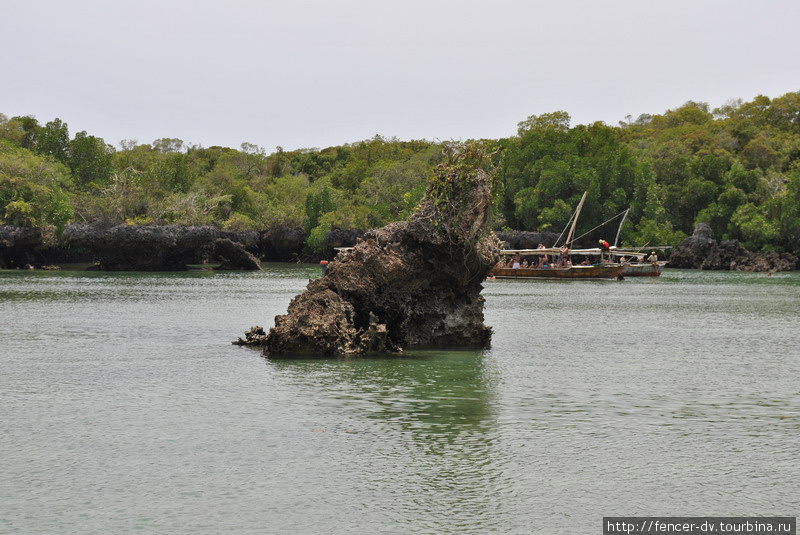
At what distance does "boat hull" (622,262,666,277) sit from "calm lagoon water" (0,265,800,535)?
41.3m

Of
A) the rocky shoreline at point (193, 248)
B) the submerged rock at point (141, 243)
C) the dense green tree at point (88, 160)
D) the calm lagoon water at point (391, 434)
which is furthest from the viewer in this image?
the dense green tree at point (88, 160)

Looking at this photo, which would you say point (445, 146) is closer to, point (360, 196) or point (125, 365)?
point (125, 365)

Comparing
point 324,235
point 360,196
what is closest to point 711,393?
point 324,235

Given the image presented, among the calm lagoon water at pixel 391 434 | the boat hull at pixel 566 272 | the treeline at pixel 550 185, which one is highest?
the treeline at pixel 550 185

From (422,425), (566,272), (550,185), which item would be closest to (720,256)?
(550,185)

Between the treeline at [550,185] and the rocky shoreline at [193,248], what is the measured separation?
2286 mm

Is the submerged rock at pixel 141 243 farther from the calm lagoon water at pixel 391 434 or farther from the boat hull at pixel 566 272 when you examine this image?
the calm lagoon water at pixel 391 434

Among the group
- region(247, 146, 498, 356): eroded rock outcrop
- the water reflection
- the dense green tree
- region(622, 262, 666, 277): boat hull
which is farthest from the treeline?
the water reflection

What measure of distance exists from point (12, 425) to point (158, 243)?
173 ft

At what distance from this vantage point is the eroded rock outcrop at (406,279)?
2023 centimetres

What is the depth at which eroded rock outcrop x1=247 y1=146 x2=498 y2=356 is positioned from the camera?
66.4ft

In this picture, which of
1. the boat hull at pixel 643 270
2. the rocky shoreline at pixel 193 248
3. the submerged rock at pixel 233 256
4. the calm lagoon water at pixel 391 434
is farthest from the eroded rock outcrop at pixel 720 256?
the calm lagoon water at pixel 391 434

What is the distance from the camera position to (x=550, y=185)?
3474 inches

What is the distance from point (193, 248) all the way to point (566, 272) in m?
27.1
